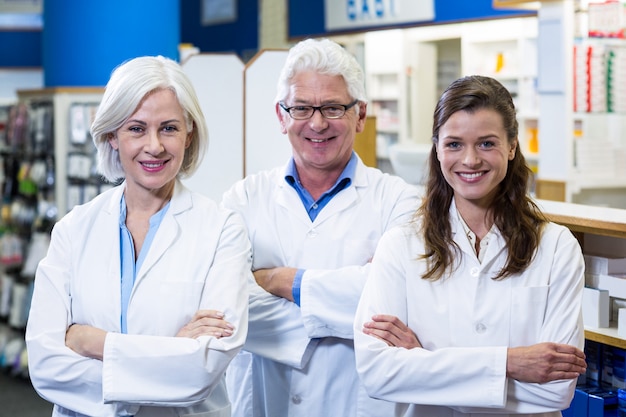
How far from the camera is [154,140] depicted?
2111mm

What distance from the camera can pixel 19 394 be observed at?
20.7 ft

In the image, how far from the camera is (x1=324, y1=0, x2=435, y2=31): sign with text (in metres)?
8.90

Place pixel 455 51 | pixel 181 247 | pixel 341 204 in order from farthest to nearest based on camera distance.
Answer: pixel 455 51, pixel 341 204, pixel 181 247

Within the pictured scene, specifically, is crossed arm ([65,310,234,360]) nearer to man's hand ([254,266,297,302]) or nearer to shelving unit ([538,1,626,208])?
man's hand ([254,266,297,302])

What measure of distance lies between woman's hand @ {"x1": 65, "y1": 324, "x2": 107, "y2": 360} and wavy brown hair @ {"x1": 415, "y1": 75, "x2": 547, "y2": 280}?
2.56 feet

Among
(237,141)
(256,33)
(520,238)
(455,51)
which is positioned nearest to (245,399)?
(520,238)

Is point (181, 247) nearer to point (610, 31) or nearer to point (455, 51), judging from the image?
point (610, 31)

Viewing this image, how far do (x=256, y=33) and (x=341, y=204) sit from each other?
10.3 m

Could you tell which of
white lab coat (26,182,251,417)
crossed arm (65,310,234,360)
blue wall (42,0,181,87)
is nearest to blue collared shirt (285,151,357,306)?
white lab coat (26,182,251,417)

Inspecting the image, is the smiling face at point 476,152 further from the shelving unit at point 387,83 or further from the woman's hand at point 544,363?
the shelving unit at point 387,83

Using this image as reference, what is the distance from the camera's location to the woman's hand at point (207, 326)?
2033 mm

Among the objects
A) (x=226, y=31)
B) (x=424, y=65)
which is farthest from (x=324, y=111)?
(x=226, y=31)

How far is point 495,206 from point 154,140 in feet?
2.73

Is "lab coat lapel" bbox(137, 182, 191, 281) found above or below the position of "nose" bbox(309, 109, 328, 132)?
below
